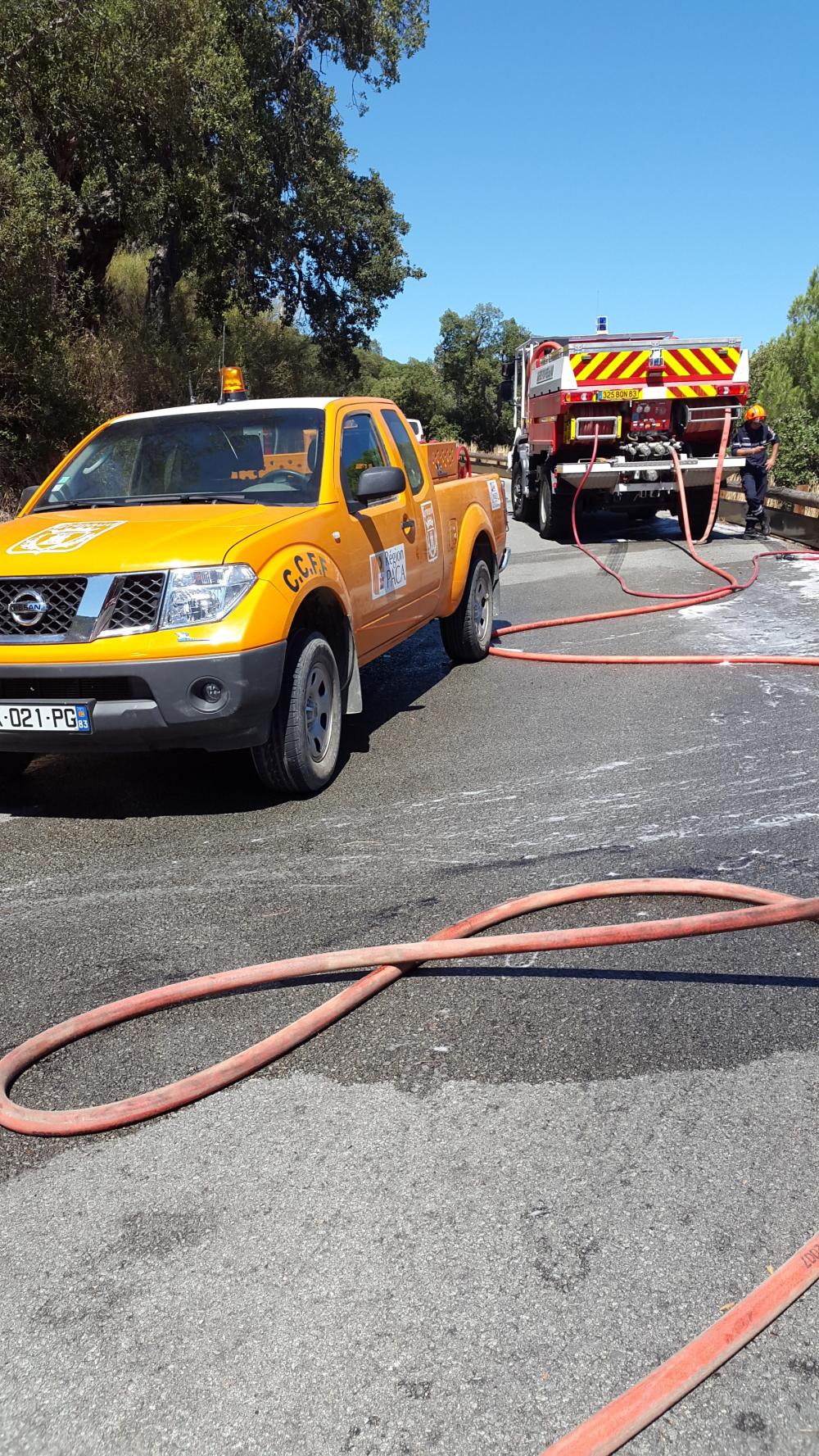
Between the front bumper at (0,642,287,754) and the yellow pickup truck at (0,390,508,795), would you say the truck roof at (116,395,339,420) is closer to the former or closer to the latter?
the yellow pickup truck at (0,390,508,795)

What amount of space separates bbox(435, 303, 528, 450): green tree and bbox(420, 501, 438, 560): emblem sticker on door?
8007cm

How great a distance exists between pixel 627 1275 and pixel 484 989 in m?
1.23

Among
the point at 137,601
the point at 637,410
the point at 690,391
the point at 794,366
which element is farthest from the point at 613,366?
the point at 794,366

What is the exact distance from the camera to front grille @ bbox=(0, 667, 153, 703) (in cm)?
459

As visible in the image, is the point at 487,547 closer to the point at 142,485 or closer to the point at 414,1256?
the point at 142,485

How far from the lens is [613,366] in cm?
1391

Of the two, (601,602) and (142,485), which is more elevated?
(142,485)

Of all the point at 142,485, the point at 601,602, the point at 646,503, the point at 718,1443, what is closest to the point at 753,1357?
the point at 718,1443

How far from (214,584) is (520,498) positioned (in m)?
14.6

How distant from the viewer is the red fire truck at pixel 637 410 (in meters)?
13.9

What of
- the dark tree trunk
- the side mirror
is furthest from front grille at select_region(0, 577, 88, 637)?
the dark tree trunk

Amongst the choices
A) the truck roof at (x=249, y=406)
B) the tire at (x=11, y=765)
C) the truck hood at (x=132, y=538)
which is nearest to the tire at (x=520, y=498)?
the truck roof at (x=249, y=406)

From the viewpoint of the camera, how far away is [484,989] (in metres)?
3.33

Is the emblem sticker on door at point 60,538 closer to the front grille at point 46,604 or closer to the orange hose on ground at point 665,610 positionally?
the front grille at point 46,604
